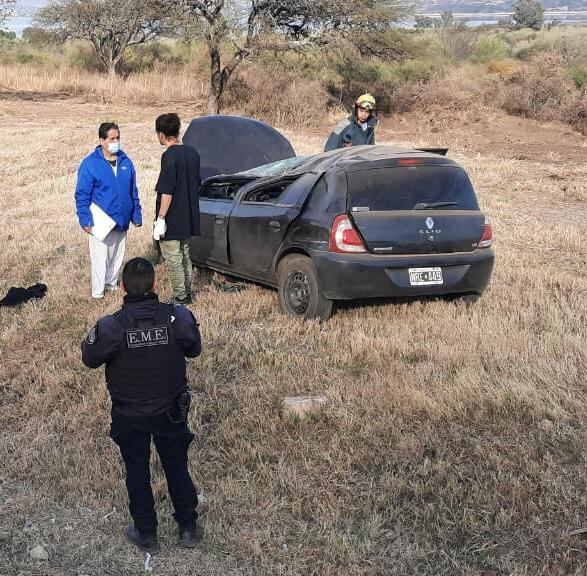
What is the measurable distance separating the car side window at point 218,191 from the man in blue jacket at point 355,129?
121 cm

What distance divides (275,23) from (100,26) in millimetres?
14099

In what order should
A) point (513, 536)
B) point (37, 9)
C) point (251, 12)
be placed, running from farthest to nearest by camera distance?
point (37, 9), point (251, 12), point (513, 536)

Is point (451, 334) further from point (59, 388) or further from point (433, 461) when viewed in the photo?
point (59, 388)

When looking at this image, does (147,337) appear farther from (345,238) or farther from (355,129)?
(355,129)

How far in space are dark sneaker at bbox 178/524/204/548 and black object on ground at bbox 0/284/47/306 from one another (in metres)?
4.31

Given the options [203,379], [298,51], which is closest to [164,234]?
[203,379]

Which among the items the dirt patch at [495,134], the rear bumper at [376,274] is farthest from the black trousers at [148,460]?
the dirt patch at [495,134]

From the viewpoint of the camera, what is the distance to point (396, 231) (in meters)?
6.14

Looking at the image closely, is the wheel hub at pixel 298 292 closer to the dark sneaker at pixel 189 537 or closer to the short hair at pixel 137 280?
the dark sneaker at pixel 189 537

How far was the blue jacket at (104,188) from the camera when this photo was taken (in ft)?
23.3

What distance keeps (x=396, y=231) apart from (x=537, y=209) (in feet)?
23.6

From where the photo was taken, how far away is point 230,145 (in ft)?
30.1

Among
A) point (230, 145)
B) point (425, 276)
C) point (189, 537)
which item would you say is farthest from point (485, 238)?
point (189, 537)

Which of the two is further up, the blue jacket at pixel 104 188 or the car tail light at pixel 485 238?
the blue jacket at pixel 104 188
